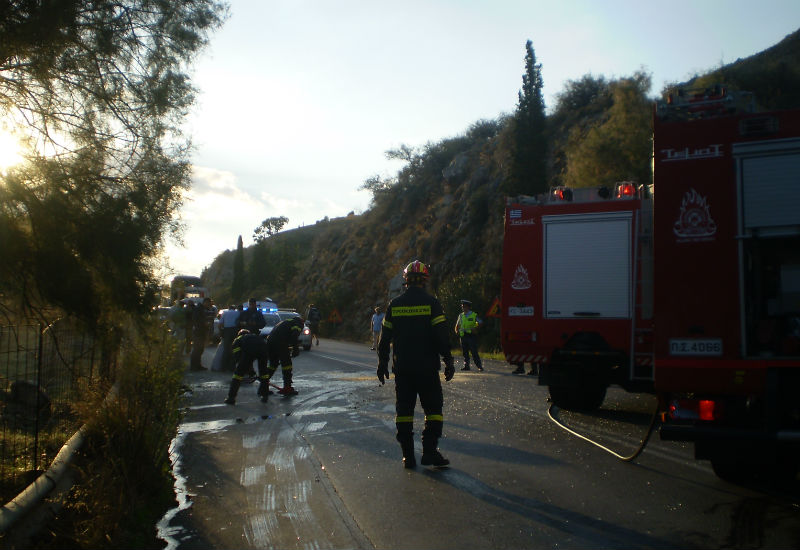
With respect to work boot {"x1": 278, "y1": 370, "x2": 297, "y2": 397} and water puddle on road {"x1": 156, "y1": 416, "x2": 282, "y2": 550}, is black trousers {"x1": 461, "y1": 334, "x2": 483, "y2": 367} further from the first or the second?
water puddle on road {"x1": 156, "y1": 416, "x2": 282, "y2": 550}

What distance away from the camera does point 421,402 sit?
7.08 m

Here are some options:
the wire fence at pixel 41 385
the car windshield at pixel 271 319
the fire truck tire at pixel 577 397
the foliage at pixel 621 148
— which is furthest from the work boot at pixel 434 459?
the foliage at pixel 621 148

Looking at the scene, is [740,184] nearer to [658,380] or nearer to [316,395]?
[658,380]

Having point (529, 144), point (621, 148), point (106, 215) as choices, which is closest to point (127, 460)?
point (106, 215)

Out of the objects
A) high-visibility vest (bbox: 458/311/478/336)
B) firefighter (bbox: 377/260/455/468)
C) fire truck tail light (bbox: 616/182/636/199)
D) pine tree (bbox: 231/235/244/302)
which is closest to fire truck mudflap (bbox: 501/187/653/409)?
fire truck tail light (bbox: 616/182/636/199)

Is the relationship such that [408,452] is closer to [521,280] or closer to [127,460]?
[127,460]

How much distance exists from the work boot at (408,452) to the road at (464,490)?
103mm

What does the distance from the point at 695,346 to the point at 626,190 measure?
493 centimetres

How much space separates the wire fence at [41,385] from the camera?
646 centimetres

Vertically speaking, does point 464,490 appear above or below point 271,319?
below

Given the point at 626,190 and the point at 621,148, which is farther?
the point at 621,148

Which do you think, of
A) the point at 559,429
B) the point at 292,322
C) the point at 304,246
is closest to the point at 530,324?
the point at 559,429

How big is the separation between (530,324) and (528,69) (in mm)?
34380

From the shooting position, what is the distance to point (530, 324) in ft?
35.2
